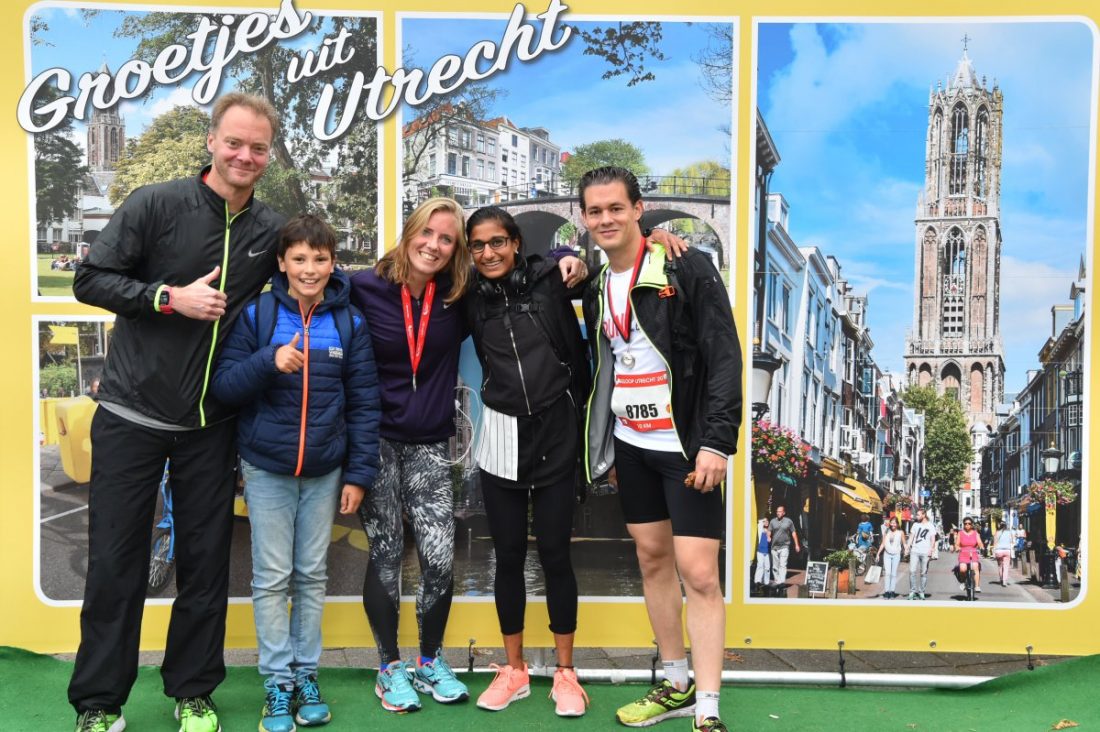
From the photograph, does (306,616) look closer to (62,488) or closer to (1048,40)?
(62,488)

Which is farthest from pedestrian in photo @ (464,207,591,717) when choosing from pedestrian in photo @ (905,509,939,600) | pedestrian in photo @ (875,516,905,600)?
pedestrian in photo @ (905,509,939,600)

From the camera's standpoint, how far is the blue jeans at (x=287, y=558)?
303 cm

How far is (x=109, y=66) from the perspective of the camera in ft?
11.9

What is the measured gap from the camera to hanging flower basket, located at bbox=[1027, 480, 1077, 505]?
3762 mm

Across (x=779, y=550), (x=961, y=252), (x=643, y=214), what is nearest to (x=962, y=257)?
(x=961, y=252)

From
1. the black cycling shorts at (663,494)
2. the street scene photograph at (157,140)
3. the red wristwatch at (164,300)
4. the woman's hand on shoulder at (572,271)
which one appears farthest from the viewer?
the street scene photograph at (157,140)

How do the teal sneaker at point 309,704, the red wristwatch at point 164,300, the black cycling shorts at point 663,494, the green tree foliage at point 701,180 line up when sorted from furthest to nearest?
the green tree foliage at point 701,180 < the teal sneaker at point 309,704 < the black cycling shorts at point 663,494 < the red wristwatch at point 164,300

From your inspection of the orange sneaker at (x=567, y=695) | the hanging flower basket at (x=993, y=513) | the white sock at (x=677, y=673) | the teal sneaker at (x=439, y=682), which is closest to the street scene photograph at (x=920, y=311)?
the hanging flower basket at (x=993, y=513)

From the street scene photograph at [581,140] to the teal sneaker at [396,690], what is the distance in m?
0.52

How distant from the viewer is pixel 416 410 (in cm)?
321

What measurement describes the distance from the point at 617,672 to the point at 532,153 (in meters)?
2.10

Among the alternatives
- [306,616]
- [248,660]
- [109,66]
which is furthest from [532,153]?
[248,660]

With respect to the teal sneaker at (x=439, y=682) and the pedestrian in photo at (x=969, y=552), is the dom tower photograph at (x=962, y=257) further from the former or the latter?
the teal sneaker at (x=439, y=682)

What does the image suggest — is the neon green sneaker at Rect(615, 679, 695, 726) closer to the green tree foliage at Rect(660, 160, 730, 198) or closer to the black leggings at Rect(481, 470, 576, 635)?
the black leggings at Rect(481, 470, 576, 635)
